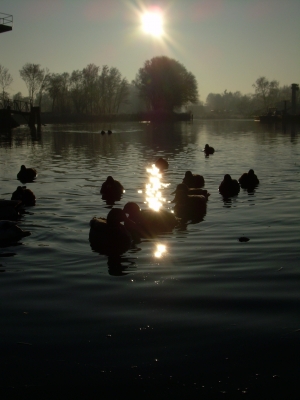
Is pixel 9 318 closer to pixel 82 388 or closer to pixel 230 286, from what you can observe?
pixel 82 388

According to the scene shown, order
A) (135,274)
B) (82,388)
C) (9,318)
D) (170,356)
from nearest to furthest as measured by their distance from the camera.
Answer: (82,388)
(170,356)
(9,318)
(135,274)

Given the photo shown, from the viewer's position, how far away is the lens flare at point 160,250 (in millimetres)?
9422

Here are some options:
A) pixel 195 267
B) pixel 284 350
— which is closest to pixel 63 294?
pixel 195 267

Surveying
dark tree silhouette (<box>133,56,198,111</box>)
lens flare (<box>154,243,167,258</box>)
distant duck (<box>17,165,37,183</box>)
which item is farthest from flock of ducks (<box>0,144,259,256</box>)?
dark tree silhouette (<box>133,56,198,111</box>)

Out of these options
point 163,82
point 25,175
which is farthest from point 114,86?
point 25,175

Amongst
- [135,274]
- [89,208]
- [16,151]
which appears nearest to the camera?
[135,274]

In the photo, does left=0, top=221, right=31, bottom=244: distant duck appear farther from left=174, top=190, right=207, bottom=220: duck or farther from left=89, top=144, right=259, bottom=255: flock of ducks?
left=174, top=190, right=207, bottom=220: duck

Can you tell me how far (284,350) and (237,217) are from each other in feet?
24.4

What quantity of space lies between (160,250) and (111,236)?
0.95 m

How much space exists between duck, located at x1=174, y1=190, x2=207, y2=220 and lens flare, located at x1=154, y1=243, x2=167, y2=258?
2794 mm

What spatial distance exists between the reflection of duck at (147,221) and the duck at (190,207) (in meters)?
1.55

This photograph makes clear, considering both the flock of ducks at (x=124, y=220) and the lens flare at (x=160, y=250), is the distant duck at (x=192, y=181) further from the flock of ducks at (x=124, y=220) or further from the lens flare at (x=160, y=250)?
the lens flare at (x=160, y=250)

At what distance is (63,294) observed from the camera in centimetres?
733

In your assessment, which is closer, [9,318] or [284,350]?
[284,350]
